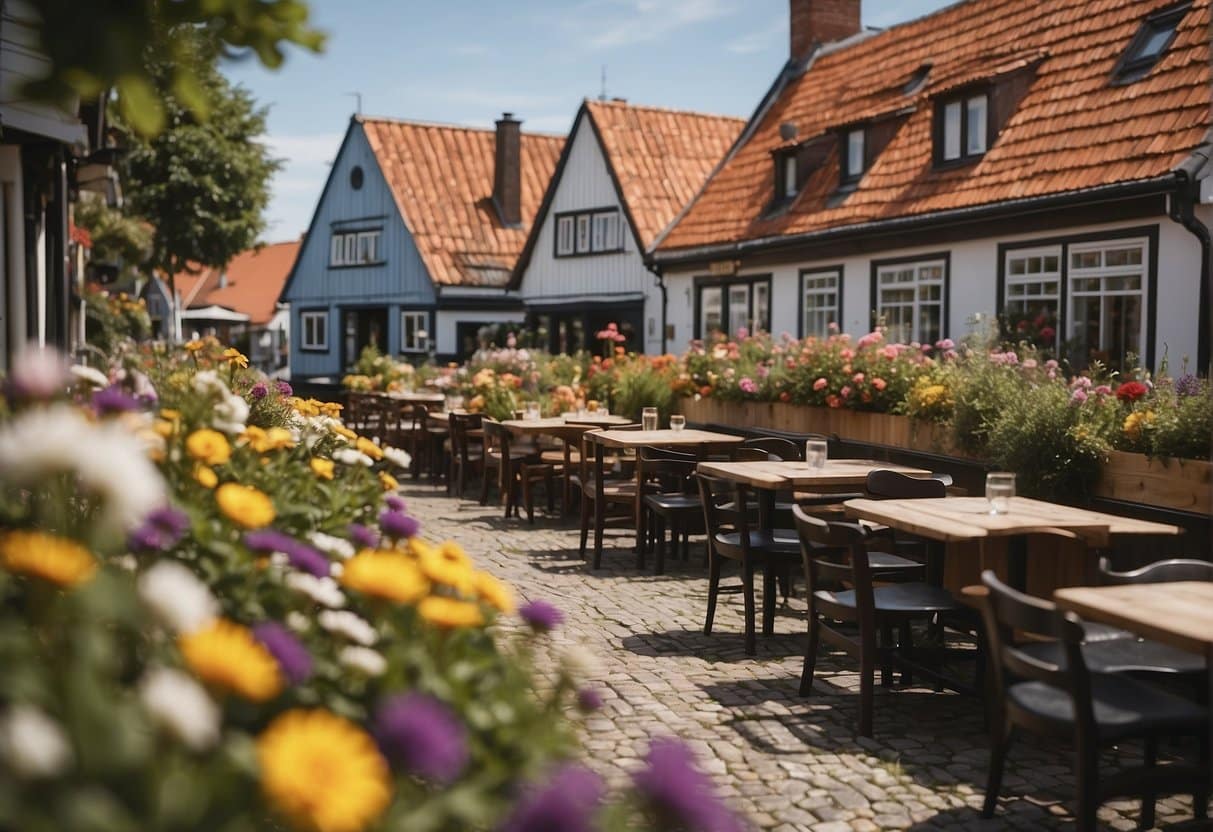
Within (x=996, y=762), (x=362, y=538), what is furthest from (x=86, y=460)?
(x=996, y=762)

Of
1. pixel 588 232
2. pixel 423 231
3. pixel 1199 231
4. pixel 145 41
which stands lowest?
pixel 145 41

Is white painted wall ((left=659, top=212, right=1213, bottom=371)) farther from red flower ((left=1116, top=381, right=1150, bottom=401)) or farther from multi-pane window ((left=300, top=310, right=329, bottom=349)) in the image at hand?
multi-pane window ((left=300, top=310, right=329, bottom=349))

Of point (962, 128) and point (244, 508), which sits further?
point (962, 128)

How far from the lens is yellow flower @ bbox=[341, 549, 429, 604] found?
2.17 metres

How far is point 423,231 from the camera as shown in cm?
3203

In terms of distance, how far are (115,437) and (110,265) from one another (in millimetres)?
24644

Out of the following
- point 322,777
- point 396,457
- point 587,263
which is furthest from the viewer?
point 587,263

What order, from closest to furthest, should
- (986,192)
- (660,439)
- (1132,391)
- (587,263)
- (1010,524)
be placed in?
1. (1010,524)
2. (1132,391)
3. (660,439)
4. (986,192)
5. (587,263)

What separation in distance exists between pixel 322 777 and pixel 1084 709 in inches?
120

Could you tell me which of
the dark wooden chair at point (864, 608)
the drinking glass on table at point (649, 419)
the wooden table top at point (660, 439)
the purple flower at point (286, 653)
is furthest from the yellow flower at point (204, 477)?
the drinking glass on table at point (649, 419)

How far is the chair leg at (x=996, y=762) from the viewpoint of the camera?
448cm

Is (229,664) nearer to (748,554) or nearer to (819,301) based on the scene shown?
(748,554)

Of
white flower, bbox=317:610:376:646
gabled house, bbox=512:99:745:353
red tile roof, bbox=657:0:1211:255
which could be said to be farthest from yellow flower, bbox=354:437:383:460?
gabled house, bbox=512:99:745:353

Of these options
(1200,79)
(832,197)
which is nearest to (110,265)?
(832,197)
